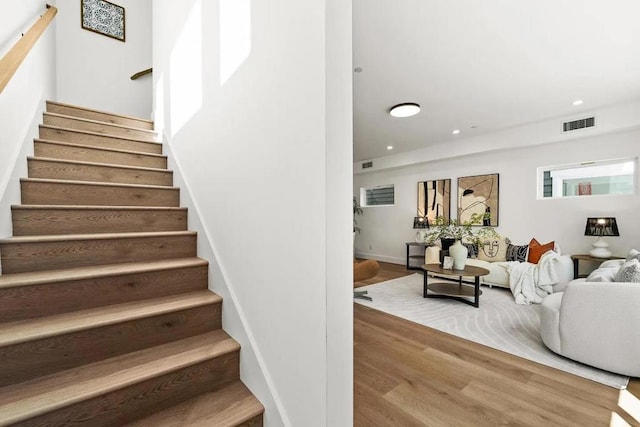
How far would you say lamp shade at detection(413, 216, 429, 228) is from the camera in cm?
634

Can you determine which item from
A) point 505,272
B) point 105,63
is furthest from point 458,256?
point 105,63

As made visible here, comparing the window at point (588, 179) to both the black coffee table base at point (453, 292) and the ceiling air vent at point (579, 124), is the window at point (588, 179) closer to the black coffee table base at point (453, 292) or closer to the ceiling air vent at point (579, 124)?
the ceiling air vent at point (579, 124)

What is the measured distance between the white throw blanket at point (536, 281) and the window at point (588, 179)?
1384 millimetres

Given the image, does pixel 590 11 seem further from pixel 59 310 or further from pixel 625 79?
pixel 59 310


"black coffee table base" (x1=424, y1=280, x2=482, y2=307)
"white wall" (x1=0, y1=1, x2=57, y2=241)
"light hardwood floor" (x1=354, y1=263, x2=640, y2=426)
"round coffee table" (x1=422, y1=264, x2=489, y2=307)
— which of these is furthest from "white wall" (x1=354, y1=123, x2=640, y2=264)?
"white wall" (x1=0, y1=1, x2=57, y2=241)

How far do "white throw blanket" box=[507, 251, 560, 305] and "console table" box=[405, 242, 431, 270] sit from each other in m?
2.22

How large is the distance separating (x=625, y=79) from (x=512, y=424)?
407 cm

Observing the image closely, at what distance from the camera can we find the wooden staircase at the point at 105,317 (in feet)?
3.46

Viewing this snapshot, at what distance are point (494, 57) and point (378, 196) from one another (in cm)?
512

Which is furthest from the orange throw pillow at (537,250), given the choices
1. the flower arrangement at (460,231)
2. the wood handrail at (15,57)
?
the wood handrail at (15,57)

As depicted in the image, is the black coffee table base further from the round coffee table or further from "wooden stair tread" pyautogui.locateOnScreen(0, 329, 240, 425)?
"wooden stair tread" pyautogui.locateOnScreen(0, 329, 240, 425)

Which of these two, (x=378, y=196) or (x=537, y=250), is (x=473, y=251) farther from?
(x=378, y=196)

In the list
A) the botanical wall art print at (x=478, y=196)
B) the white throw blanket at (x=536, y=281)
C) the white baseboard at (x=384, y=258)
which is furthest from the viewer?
the white baseboard at (x=384, y=258)

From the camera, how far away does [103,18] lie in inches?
161
